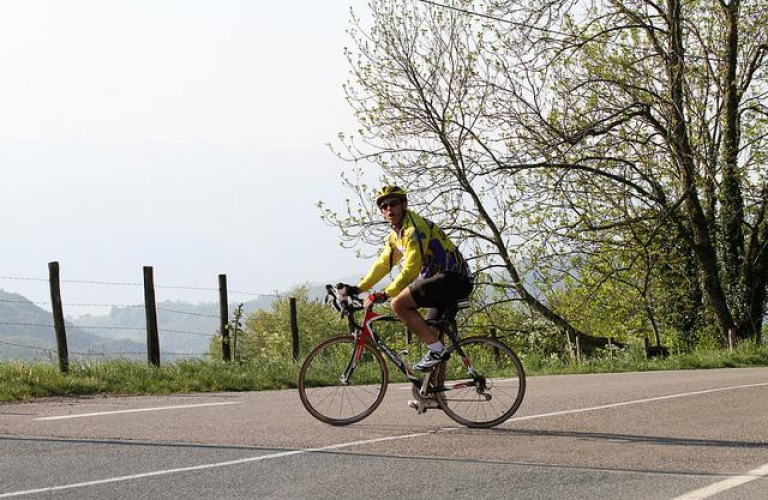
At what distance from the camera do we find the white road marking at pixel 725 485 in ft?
19.4

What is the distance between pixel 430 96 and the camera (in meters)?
25.0

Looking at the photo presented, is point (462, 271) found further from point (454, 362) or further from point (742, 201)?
point (742, 201)

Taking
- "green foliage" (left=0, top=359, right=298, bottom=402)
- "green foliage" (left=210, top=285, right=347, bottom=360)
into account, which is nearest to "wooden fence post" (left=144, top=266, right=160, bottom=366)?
"green foliage" (left=0, top=359, right=298, bottom=402)

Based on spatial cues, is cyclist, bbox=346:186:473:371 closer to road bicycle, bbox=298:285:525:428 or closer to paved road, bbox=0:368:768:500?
road bicycle, bbox=298:285:525:428

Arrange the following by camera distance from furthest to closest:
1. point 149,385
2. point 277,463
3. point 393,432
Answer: point 149,385
point 393,432
point 277,463

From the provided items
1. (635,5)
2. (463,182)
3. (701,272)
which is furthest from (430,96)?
(701,272)

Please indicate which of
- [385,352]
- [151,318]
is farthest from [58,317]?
[385,352]

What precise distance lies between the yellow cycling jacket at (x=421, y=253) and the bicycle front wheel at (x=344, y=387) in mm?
815

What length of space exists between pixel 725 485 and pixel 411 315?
3.14 meters

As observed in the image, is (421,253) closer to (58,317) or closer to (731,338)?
(58,317)

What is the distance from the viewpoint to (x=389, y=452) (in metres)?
7.53

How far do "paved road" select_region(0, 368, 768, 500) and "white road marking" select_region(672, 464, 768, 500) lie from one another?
1 centimetres

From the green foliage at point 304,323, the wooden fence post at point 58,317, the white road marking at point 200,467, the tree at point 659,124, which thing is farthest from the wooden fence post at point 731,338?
the green foliage at point 304,323

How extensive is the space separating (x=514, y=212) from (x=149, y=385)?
13048 millimetres
